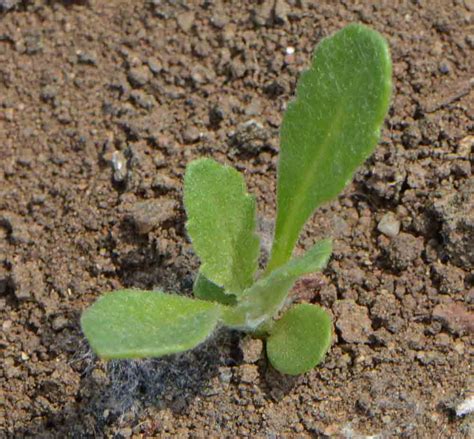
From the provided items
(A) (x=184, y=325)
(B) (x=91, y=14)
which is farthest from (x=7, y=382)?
(B) (x=91, y=14)

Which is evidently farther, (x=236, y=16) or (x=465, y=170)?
(x=236, y=16)

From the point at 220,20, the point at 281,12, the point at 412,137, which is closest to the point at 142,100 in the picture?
the point at 220,20

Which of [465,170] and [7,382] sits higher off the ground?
[465,170]

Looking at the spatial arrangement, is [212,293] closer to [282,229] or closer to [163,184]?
[282,229]

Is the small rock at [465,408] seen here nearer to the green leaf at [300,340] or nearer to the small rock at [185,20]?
the green leaf at [300,340]

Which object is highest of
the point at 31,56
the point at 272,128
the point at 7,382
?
the point at 272,128

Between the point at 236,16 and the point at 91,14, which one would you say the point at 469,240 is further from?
the point at 91,14
